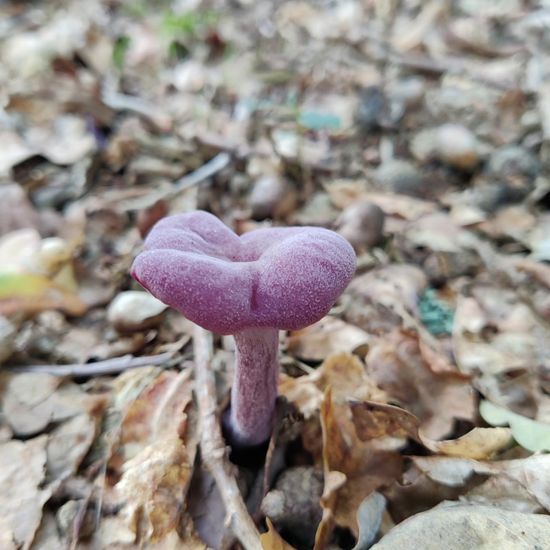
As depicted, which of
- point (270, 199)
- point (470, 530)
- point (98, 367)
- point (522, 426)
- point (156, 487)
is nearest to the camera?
point (470, 530)

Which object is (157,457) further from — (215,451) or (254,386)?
(254,386)

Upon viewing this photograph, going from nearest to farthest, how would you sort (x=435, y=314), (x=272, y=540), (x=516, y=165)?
(x=272, y=540)
(x=435, y=314)
(x=516, y=165)

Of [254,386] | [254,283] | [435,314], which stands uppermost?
[254,283]

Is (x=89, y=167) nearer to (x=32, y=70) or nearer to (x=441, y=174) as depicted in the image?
(x=32, y=70)

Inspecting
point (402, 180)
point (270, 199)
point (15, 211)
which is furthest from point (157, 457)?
point (402, 180)

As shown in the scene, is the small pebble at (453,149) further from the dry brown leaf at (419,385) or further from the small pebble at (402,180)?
the dry brown leaf at (419,385)

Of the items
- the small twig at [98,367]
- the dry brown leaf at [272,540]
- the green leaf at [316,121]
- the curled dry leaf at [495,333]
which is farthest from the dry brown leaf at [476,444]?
the green leaf at [316,121]
